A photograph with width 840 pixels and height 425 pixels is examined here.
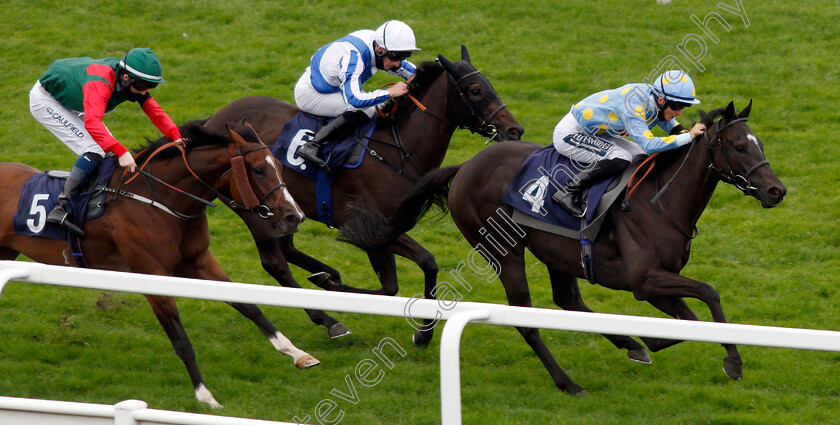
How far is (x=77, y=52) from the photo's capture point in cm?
1166

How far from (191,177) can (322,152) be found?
48.8 inches

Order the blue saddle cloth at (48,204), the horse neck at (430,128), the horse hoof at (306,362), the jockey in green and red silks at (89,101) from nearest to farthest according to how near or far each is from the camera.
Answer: the jockey in green and red silks at (89,101)
the blue saddle cloth at (48,204)
the horse hoof at (306,362)
the horse neck at (430,128)

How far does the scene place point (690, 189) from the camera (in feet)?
16.9

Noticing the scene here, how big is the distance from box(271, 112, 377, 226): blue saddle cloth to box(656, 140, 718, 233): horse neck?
211cm

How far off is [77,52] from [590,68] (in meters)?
6.12

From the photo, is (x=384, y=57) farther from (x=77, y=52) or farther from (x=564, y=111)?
(x=77, y=52)

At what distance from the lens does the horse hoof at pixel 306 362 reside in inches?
220

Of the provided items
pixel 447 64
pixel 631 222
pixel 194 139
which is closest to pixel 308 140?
pixel 447 64

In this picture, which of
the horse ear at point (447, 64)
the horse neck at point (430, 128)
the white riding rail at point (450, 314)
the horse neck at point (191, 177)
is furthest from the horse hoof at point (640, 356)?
the white riding rail at point (450, 314)

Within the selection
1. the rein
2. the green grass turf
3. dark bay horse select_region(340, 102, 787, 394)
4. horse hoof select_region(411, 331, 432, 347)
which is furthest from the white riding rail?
horse hoof select_region(411, 331, 432, 347)

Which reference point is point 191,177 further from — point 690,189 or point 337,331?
point 690,189

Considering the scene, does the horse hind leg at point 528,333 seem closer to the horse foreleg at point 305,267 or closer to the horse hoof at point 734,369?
the horse hoof at point 734,369

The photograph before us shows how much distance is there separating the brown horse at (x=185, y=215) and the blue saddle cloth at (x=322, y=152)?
42.4 inches

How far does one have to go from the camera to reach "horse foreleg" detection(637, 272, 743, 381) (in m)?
4.86
